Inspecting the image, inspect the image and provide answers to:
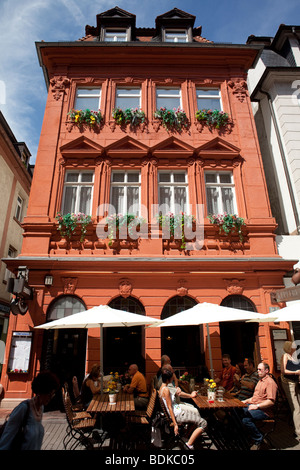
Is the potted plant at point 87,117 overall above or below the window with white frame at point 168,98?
below

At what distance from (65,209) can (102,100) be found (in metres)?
5.02

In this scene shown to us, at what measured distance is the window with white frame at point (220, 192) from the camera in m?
10.7

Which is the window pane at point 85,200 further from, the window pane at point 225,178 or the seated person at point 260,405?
the seated person at point 260,405

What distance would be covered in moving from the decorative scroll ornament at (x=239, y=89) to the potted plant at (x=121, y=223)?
23.1ft

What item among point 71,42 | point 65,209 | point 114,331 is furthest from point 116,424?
point 71,42

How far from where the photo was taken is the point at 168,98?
12289 mm

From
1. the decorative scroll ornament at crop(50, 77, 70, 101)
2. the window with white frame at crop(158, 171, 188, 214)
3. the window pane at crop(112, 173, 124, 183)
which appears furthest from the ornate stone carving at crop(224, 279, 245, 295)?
the decorative scroll ornament at crop(50, 77, 70, 101)

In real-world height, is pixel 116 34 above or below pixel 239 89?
above

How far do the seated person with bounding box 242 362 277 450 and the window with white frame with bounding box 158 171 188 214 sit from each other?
21.0ft

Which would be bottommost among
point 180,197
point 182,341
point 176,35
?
point 182,341

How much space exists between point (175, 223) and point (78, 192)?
3885mm

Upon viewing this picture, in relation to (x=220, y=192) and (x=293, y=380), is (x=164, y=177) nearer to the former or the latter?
(x=220, y=192)

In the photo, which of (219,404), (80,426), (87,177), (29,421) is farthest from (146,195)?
(29,421)

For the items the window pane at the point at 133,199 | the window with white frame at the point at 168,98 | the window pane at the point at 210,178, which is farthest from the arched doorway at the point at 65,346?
the window with white frame at the point at 168,98
